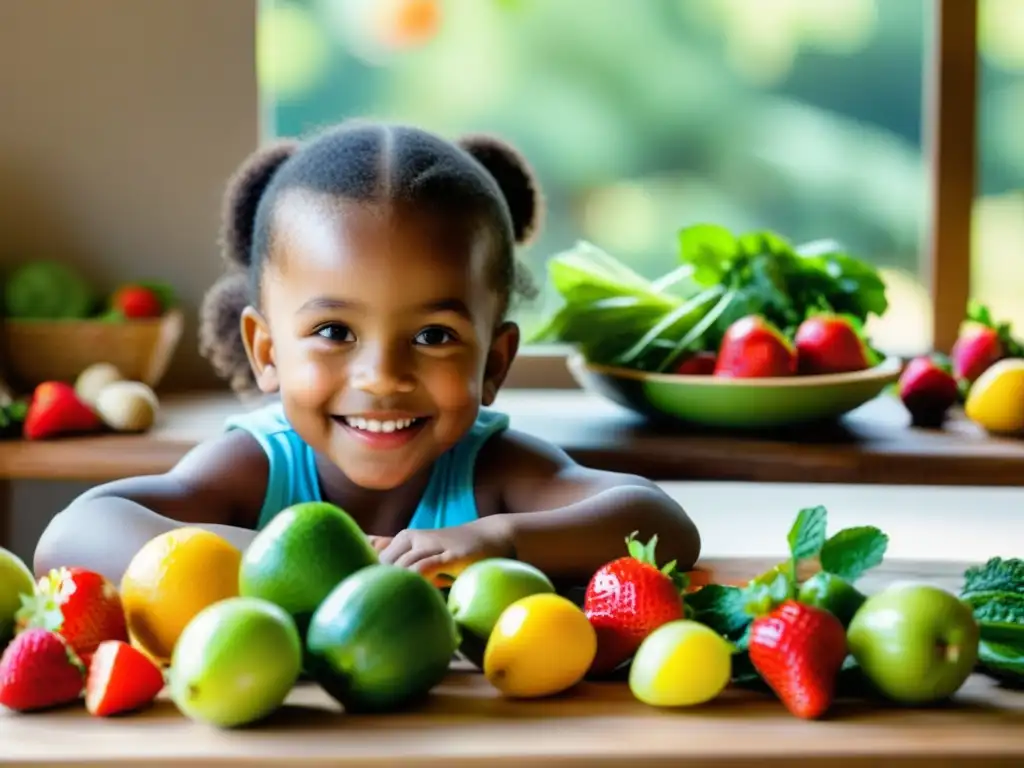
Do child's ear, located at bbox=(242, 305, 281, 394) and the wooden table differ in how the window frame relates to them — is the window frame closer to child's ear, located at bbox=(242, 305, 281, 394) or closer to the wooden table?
child's ear, located at bbox=(242, 305, 281, 394)

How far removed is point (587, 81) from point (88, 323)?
114cm

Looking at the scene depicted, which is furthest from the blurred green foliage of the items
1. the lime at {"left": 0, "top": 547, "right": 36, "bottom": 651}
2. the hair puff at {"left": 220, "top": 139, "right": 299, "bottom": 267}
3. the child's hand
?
the lime at {"left": 0, "top": 547, "right": 36, "bottom": 651}

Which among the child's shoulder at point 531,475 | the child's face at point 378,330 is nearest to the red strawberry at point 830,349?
the child's shoulder at point 531,475

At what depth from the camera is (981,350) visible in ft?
7.09

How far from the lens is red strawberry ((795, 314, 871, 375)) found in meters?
1.89

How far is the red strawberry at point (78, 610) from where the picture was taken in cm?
90

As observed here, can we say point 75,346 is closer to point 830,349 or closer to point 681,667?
point 830,349

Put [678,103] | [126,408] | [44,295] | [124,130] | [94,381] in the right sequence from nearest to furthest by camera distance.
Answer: [126,408]
[94,381]
[44,295]
[124,130]
[678,103]

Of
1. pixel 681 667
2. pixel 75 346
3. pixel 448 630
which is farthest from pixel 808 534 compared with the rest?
pixel 75 346

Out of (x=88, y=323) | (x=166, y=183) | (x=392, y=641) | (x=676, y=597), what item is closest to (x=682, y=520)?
(x=676, y=597)

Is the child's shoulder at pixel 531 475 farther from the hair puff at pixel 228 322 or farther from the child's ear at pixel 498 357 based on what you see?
the hair puff at pixel 228 322

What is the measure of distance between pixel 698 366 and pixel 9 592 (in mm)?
1140

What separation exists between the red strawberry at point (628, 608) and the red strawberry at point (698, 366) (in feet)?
3.29

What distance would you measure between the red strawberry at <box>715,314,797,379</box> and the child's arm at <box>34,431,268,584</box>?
2.24 ft
